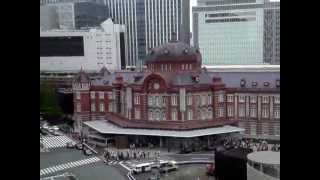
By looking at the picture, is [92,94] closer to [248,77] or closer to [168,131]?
[168,131]

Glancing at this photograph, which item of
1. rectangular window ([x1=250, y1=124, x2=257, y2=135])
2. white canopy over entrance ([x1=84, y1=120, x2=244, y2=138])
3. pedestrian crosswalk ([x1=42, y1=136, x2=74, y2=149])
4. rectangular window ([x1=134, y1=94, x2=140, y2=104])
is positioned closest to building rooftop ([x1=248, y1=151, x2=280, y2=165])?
white canopy over entrance ([x1=84, y1=120, x2=244, y2=138])

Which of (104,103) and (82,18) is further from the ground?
(82,18)

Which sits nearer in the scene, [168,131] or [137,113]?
[168,131]

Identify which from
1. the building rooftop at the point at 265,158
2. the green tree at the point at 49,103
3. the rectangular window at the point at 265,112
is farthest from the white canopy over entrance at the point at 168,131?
the building rooftop at the point at 265,158

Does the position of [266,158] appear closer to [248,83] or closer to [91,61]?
[248,83]

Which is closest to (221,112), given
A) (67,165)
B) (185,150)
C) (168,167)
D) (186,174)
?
(185,150)
